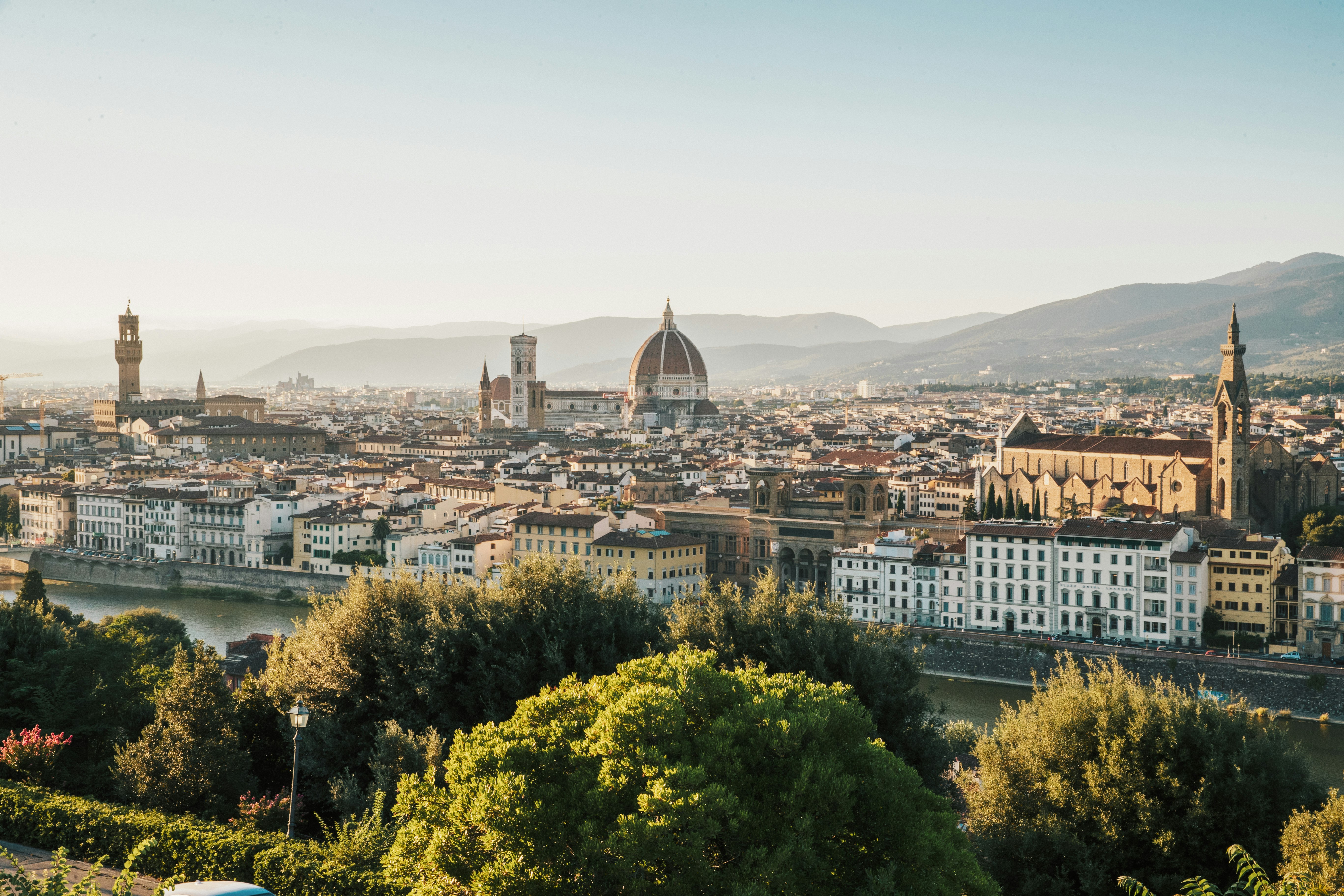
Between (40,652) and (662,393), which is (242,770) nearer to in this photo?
(40,652)

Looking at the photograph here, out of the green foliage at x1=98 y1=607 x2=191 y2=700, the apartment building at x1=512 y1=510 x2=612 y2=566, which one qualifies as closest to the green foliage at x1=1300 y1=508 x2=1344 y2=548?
the apartment building at x1=512 y1=510 x2=612 y2=566

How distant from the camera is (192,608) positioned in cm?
3447

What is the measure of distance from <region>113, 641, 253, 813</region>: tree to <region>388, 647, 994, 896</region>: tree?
3311 millimetres

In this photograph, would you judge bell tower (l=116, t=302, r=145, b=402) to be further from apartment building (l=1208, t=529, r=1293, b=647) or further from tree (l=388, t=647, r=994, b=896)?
tree (l=388, t=647, r=994, b=896)

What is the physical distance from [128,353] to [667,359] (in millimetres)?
32334

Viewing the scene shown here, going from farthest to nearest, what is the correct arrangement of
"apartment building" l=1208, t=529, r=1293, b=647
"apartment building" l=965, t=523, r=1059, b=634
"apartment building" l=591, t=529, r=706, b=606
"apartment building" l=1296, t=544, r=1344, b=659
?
"apartment building" l=591, t=529, r=706, b=606 < "apartment building" l=965, t=523, r=1059, b=634 < "apartment building" l=1208, t=529, r=1293, b=647 < "apartment building" l=1296, t=544, r=1344, b=659

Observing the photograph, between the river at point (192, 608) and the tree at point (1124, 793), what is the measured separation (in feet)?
63.4

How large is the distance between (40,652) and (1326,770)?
15.9 m

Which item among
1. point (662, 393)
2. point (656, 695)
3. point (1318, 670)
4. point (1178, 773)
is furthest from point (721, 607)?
point (662, 393)

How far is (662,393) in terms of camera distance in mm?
94000

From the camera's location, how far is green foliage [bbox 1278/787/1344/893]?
9469 millimetres

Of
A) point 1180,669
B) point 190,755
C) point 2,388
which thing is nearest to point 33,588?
point 190,755

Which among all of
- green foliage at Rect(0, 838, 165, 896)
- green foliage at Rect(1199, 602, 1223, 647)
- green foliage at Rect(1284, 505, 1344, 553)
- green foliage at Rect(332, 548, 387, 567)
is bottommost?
green foliage at Rect(1199, 602, 1223, 647)

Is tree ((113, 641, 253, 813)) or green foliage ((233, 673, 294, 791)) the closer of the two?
tree ((113, 641, 253, 813))
